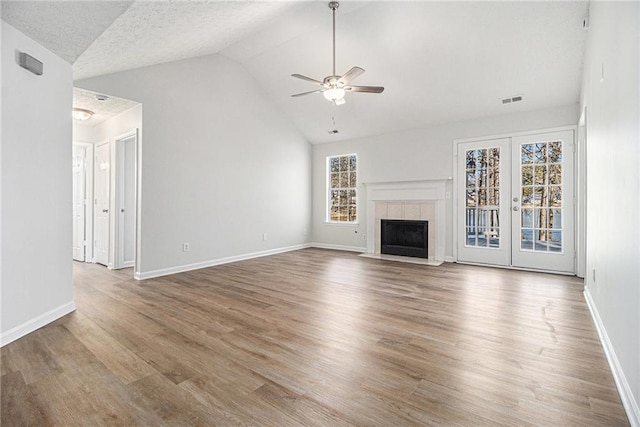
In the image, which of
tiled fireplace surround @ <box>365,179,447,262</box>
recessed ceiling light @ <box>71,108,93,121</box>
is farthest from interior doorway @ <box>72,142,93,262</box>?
tiled fireplace surround @ <box>365,179,447,262</box>

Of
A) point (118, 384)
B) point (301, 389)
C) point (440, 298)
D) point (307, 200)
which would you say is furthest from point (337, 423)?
point (307, 200)

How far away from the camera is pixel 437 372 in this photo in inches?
77.3

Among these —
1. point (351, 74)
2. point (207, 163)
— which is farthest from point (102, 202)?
point (351, 74)

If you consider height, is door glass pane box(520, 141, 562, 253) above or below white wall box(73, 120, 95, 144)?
below

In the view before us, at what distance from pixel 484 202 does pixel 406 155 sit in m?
1.71

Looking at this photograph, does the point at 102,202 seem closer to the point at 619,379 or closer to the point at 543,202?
the point at 619,379

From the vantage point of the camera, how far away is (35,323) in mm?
2629

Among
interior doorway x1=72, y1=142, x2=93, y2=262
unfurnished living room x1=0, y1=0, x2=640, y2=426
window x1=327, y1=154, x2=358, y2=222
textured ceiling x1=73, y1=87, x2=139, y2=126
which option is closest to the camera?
unfurnished living room x1=0, y1=0, x2=640, y2=426

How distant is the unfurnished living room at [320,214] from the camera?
1.77 metres

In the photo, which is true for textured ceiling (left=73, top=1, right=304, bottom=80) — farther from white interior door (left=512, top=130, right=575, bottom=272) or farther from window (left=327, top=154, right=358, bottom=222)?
white interior door (left=512, top=130, right=575, bottom=272)

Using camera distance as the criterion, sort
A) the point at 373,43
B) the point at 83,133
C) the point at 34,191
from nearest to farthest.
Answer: the point at 34,191 → the point at 373,43 → the point at 83,133

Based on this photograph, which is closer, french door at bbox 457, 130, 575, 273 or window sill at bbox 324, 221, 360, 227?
french door at bbox 457, 130, 575, 273

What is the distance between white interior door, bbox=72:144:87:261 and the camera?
221 inches

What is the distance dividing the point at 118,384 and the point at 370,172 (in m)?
5.87
